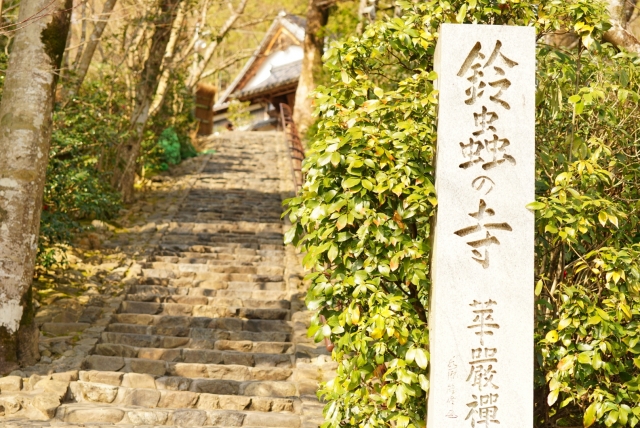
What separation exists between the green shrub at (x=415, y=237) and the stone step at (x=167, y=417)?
6.91 ft

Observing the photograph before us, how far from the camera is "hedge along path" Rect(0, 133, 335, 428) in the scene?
757 centimetres

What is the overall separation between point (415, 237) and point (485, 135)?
2.96 feet

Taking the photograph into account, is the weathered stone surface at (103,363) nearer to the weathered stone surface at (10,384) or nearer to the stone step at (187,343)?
the stone step at (187,343)

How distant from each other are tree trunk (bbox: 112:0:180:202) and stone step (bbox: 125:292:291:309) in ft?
16.3

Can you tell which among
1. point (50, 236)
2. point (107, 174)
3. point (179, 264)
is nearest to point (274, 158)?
point (107, 174)

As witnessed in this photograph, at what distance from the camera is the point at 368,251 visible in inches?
213

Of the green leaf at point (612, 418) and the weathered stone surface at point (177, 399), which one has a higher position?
the green leaf at point (612, 418)

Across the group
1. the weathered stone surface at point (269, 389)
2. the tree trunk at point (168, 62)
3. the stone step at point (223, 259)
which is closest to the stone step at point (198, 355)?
the weathered stone surface at point (269, 389)

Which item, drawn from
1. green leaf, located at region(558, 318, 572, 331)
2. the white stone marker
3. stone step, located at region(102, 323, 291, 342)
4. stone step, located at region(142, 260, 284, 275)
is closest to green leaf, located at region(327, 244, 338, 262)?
the white stone marker

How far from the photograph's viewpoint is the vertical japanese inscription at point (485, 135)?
518 cm

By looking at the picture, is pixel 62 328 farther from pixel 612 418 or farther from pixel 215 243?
pixel 612 418

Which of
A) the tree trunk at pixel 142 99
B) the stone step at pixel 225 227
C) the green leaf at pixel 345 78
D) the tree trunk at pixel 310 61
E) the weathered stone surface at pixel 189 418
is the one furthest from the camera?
the tree trunk at pixel 310 61

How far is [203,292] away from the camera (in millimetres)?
10758

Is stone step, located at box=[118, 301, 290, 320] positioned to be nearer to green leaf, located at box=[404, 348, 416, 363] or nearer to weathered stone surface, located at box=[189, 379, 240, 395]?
weathered stone surface, located at box=[189, 379, 240, 395]
